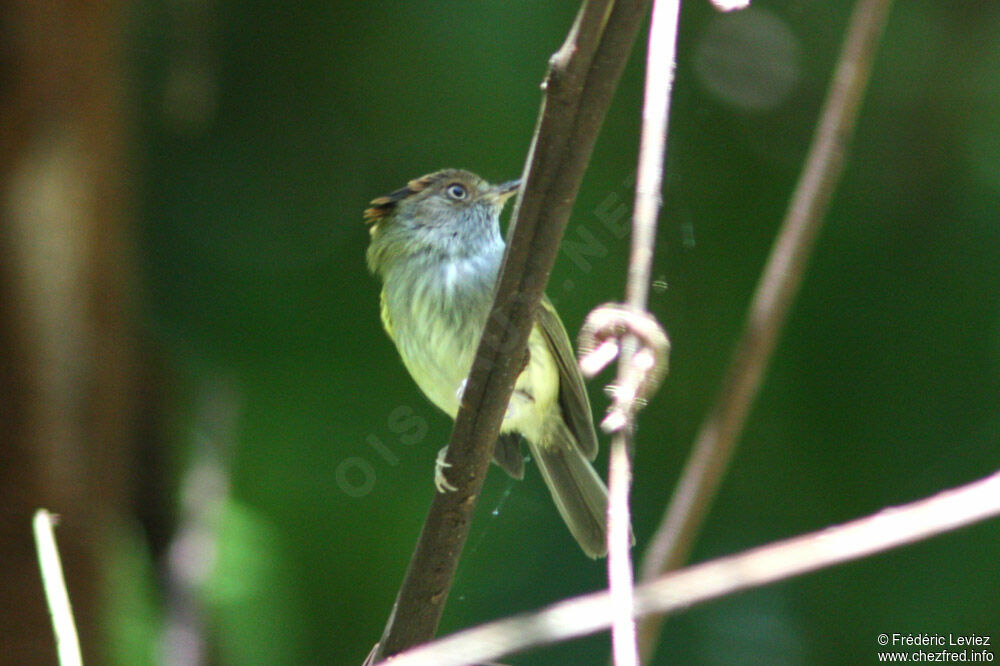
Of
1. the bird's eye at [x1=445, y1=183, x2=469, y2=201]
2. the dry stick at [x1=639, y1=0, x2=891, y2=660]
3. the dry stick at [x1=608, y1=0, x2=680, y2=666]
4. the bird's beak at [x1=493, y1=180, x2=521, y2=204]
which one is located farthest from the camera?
the bird's eye at [x1=445, y1=183, x2=469, y2=201]

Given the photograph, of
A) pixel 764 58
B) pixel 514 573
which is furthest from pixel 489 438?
pixel 764 58

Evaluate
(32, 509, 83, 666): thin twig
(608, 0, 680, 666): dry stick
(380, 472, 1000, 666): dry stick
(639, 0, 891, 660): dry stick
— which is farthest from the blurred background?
(380, 472, 1000, 666): dry stick

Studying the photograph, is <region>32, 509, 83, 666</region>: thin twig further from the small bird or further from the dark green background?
the dark green background

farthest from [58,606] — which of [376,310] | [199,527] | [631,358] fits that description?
[376,310]

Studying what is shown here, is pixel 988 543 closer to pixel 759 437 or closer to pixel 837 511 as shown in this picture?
pixel 837 511

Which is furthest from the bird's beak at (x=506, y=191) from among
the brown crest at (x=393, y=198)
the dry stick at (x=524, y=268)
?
the dry stick at (x=524, y=268)

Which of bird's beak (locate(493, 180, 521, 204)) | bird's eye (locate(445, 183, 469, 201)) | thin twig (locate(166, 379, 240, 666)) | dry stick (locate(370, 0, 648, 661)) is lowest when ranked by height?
dry stick (locate(370, 0, 648, 661))

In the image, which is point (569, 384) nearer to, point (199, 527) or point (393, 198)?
point (393, 198)
